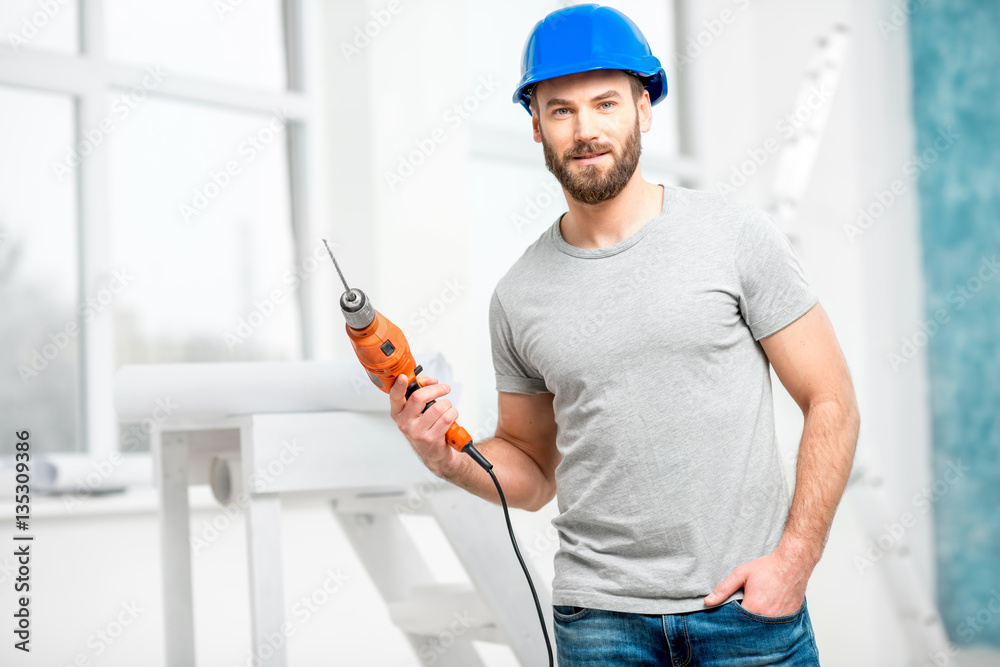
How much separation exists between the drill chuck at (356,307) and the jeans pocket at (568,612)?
1.57 feet

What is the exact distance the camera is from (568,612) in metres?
1.23

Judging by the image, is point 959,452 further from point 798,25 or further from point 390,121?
point 390,121

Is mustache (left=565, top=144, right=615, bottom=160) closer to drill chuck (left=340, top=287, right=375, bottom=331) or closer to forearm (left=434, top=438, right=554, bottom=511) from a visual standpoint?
drill chuck (left=340, top=287, right=375, bottom=331)

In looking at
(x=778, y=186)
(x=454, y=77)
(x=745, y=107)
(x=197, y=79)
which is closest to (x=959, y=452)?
(x=778, y=186)

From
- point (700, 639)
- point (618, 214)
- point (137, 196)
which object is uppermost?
point (137, 196)

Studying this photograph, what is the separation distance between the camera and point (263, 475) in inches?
56.2

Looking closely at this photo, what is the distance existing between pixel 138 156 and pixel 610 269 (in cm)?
196

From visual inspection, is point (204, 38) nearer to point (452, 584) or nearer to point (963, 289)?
point (452, 584)

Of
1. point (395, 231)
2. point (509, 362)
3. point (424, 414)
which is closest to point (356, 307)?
point (424, 414)

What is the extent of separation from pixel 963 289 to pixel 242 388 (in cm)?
284

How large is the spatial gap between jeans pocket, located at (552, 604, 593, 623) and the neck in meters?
0.50

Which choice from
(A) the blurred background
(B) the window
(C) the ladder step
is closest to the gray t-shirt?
(C) the ladder step

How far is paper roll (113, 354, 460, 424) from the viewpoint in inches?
57.6

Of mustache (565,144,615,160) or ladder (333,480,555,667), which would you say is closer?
mustache (565,144,615,160)
